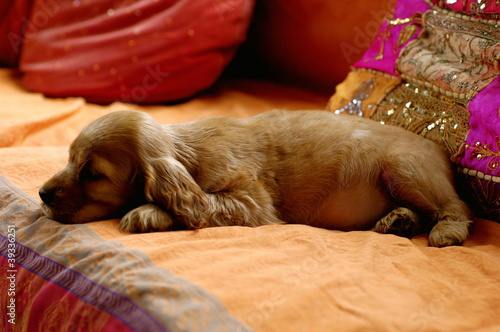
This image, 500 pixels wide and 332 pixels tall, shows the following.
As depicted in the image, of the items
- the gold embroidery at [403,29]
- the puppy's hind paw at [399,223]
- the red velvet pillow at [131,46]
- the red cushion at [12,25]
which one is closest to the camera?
the puppy's hind paw at [399,223]

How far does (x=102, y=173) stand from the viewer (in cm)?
185

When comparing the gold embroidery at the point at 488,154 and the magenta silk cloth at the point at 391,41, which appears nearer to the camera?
the gold embroidery at the point at 488,154

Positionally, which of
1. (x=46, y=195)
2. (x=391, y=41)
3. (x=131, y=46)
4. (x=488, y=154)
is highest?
(x=391, y=41)

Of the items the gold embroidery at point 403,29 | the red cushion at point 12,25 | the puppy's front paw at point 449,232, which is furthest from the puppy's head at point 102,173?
the red cushion at point 12,25

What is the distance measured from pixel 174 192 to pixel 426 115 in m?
1.13

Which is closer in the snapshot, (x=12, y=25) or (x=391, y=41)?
(x=391, y=41)

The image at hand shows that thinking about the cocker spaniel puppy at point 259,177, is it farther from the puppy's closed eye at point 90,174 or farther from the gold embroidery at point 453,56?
the gold embroidery at point 453,56

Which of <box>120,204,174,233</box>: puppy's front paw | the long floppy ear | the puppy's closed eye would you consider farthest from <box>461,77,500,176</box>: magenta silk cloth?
the puppy's closed eye

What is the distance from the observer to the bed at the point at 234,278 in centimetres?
125

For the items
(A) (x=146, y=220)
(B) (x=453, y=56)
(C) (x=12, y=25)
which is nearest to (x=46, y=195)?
(A) (x=146, y=220)

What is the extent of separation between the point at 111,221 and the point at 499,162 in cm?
138

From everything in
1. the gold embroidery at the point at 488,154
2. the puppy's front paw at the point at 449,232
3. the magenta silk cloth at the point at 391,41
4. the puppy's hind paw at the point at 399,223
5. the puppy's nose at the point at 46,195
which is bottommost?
the puppy's nose at the point at 46,195

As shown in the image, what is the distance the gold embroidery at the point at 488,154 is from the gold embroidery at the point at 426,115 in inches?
3.3

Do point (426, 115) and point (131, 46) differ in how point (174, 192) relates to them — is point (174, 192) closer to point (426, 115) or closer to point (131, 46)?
point (426, 115)
